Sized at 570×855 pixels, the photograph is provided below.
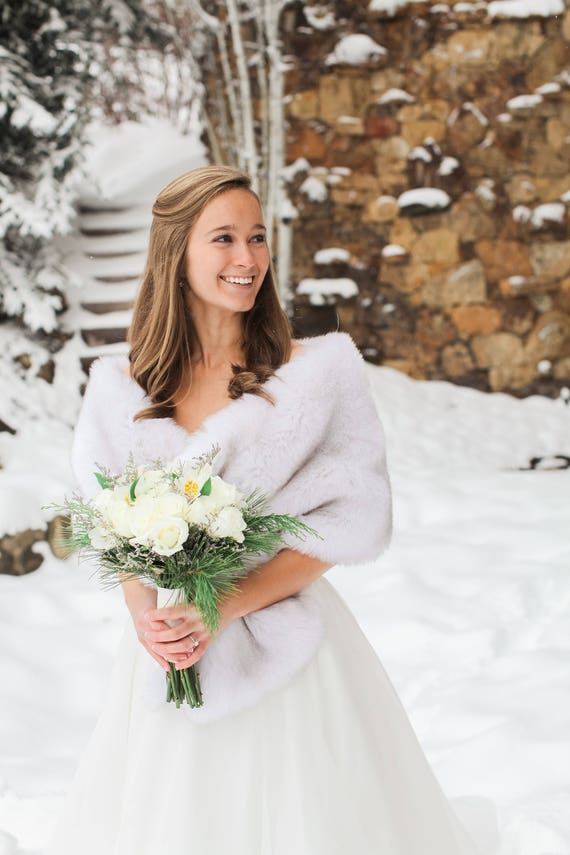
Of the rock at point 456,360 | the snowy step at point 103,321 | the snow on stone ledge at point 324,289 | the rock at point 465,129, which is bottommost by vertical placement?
the rock at point 456,360

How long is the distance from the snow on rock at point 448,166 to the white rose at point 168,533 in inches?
194

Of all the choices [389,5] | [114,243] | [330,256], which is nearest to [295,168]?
[330,256]

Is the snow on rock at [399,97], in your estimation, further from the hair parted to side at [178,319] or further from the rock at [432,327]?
the hair parted to side at [178,319]

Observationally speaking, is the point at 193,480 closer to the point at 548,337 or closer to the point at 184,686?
the point at 184,686

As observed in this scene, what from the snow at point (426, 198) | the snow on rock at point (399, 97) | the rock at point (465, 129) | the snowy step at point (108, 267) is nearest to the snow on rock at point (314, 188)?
the snow at point (426, 198)

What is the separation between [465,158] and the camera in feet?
19.3

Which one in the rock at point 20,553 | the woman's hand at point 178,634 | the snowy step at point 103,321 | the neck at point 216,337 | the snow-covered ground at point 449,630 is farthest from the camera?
the snowy step at point 103,321

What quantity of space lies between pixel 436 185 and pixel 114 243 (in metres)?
2.16

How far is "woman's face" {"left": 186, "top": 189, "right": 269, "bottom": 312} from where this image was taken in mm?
1608

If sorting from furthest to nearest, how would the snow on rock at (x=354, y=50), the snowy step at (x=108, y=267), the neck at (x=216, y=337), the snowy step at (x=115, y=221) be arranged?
1. the snowy step at (x=115, y=221)
2. the snowy step at (x=108, y=267)
3. the snow on rock at (x=354, y=50)
4. the neck at (x=216, y=337)

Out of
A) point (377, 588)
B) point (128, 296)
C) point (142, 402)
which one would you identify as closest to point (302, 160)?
point (128, 296)

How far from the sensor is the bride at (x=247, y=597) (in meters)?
1.58

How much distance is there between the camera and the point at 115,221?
666 centimetres

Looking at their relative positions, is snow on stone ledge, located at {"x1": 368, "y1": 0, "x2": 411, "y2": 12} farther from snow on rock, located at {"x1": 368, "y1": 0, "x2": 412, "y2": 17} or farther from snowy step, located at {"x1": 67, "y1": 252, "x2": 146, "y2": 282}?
snowy step, located at {"x1": 67, "y1": 252, "x2": 146, "y2": 282}
